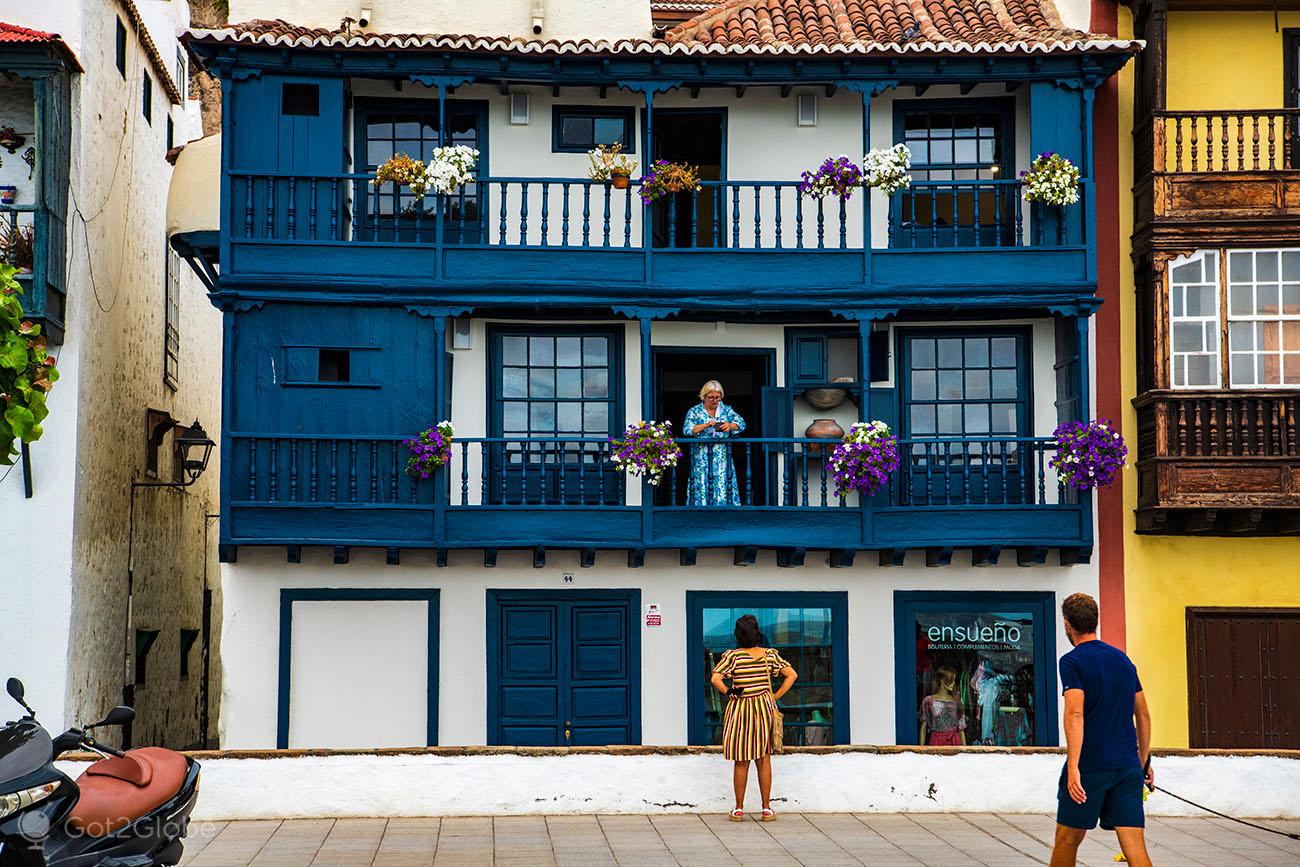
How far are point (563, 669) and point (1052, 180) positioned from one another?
747 cm

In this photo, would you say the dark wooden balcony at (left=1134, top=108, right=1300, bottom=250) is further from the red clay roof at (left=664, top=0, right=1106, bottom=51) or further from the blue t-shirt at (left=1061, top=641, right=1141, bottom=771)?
the blue t-shirt at (left=1061, top=641, right=1141, bottom=771)

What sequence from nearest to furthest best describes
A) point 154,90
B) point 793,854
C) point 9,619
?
1. point 793,854
2. point 9,619
3. point 154,90

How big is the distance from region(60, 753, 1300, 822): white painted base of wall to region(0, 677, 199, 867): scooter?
146 inches

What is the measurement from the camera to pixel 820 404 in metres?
17.9

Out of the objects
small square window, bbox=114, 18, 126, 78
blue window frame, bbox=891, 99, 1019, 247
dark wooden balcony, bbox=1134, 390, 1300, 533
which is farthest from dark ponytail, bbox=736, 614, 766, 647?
small square window, bbox=114, 18, 126, 78

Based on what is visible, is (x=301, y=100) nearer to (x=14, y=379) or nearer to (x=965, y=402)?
(x=14, y=379)

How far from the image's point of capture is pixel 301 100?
1723 cm

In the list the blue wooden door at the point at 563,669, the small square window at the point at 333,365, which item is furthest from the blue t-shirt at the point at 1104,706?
the small square window at the point at 333,365

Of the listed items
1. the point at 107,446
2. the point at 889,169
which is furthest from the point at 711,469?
the point at 107,446

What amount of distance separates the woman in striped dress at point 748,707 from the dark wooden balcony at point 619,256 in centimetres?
525

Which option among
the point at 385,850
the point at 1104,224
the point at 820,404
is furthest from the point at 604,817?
the point at 1104,224

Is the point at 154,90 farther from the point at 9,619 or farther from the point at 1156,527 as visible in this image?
the point at 1156,527

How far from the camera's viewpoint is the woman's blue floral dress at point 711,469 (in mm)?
17250

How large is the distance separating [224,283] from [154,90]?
663 centimetres
